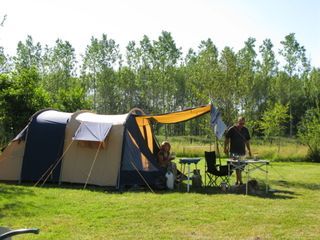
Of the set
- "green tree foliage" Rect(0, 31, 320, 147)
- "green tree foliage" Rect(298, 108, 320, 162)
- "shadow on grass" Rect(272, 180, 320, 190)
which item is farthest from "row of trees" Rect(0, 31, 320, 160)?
"shadow on grass" Rect(272, 180, 320, 190)

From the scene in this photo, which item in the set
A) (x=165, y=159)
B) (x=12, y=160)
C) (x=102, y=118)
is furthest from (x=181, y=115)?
(x=12, y=160)

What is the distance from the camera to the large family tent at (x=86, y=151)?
9445 mm

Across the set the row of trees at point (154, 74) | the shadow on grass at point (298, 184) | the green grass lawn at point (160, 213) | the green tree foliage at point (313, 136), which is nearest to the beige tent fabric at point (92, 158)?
the green grass lawn at point (160, 213)

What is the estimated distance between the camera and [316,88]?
113ft

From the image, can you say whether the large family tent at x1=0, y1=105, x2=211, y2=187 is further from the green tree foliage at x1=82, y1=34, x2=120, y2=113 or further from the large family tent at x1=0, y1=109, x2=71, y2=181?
the green tree foliage at x1=82, y1=34, x2=120, y2=113

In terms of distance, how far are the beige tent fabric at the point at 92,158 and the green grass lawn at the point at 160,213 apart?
1.38 feet

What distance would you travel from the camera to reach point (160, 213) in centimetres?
680

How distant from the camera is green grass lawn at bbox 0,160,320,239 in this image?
564cm

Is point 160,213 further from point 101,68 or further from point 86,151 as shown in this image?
point 101,68

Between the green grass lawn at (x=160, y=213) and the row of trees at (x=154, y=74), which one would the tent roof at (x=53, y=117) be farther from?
the row of trees at (x=154, y=74)

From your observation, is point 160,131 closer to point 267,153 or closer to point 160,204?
point 267,153

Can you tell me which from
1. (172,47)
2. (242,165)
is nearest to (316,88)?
(172,47)

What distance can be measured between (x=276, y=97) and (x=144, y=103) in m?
12.5

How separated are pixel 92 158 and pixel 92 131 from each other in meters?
0.60
